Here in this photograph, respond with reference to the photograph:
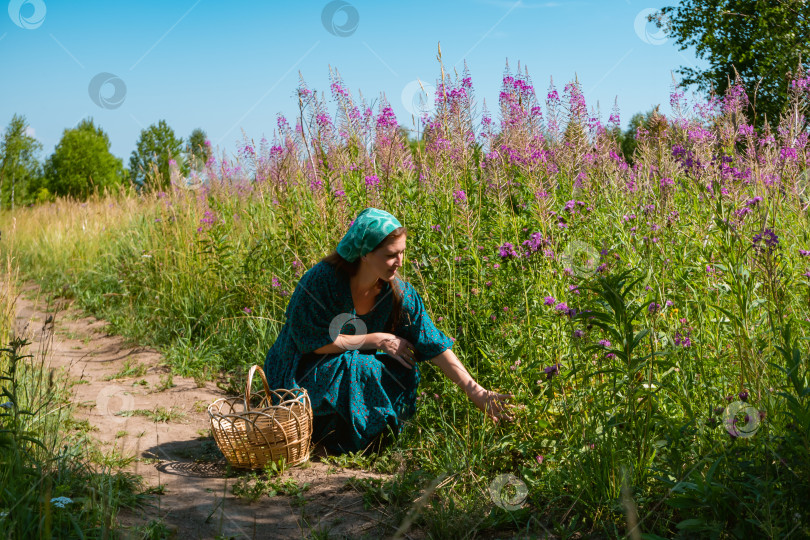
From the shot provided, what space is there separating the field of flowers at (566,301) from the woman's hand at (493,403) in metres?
0.07

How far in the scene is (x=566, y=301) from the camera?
276cm

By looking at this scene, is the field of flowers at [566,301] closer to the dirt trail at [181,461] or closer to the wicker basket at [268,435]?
the dirt trail at [181,461]

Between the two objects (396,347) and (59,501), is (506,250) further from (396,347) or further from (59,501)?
(59,501)

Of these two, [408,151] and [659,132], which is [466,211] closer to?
[659,132]

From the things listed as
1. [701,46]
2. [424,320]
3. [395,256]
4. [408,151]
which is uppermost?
[701,46]

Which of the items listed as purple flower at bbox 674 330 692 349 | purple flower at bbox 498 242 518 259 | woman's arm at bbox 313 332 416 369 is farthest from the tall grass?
purple flower at bbox 674 330 692 349

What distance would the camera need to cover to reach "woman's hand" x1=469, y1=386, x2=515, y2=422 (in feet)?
9.04

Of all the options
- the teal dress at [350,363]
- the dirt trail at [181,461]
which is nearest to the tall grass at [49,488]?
the dirt trail at [181,461]

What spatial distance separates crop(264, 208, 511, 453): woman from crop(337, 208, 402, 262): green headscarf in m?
0.03

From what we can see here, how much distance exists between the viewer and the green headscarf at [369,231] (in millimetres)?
2928

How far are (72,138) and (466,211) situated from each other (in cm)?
4103

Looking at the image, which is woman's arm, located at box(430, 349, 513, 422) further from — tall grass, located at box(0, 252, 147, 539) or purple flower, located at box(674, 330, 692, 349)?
tall grass, located at box(0, 252, 147, 539)

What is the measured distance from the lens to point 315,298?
3217 millimetres

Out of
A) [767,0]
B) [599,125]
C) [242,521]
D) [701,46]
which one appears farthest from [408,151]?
[701,46]
